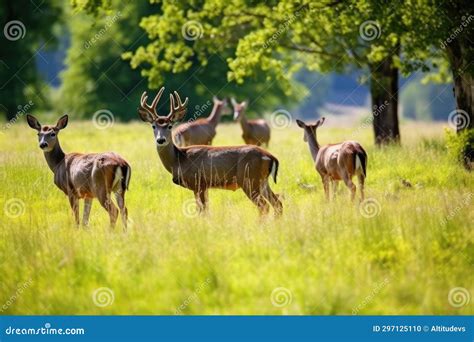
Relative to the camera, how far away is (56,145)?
1146 centimetres

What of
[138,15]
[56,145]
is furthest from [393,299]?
[138,15]

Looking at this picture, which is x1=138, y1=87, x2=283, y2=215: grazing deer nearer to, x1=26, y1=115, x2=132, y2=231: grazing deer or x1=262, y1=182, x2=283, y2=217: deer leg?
x1=262, y1=182, x2=283, y2=217: deer leg

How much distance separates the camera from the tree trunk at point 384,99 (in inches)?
784

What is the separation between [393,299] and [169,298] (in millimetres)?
2102

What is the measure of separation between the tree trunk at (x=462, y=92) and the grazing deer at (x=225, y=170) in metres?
4.83

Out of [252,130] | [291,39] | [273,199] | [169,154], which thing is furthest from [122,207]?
[291,39]

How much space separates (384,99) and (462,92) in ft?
17.1

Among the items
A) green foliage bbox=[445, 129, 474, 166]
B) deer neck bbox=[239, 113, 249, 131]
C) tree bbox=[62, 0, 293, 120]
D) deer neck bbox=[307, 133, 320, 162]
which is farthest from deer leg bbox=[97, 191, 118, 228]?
tree bbox=[62, 0, 293, 120]

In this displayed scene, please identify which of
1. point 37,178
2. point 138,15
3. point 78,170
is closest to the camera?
point 78,170

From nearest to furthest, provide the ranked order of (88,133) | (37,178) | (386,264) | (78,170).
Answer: (386,264) → (78,170) → (37,178) → (88,133)

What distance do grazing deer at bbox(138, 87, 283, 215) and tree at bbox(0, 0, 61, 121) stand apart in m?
28.1

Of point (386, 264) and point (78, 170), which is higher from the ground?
point (78, 170)

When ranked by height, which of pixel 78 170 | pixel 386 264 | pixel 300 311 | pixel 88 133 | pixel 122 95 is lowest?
pixel 300 311
